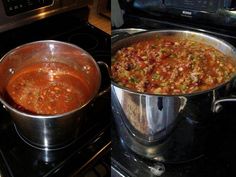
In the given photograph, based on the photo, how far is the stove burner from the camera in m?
0.94

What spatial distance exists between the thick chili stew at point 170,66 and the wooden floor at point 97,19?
0.26 meters

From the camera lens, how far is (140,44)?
0.80 metres

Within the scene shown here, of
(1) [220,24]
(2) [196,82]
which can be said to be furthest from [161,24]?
(2) [196,82]

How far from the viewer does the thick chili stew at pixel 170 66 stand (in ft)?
2.19

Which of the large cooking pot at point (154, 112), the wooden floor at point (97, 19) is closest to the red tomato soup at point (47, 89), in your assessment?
the large cooking pot at point (154, 112)

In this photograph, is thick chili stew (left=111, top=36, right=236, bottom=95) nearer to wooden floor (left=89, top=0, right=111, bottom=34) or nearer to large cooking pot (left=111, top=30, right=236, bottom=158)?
large cooking pot (left=111, top=30, right=236, bottom=158)

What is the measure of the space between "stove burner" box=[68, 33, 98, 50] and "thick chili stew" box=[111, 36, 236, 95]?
7.6 inches

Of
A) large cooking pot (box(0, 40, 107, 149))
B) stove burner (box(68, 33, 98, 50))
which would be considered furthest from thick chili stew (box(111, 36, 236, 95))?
stove burner (box(68, 33, 98, 50))

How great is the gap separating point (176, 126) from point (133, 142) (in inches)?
5.0

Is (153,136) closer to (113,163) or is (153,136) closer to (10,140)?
(113,163)

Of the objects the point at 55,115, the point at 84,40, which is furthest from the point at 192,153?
the point at 84,40

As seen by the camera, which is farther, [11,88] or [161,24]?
[161,24]

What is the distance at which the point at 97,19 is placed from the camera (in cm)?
105

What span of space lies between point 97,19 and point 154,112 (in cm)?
60
